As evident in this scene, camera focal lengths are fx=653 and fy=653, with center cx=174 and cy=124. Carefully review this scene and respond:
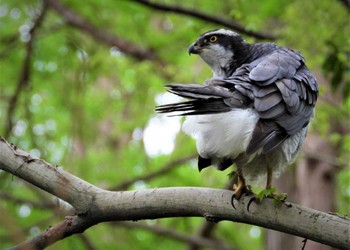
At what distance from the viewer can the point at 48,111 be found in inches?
507

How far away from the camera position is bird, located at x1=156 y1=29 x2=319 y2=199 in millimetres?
4152

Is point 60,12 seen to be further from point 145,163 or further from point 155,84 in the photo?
point 145,163

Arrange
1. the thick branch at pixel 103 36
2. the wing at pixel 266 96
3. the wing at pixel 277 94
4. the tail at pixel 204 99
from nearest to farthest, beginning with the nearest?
1. the tail at pixel 204 99
2. the wing at pixel 266 96
3. the wing at pixel 277 94
4. the thick branch at pixel 103 36

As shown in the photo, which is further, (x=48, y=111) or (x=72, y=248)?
(x=48, y=111)

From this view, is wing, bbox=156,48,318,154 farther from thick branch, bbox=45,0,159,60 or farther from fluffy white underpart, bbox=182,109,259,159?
thick branch, bbox=45,0,159,60

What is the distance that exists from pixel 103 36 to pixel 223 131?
668 cm

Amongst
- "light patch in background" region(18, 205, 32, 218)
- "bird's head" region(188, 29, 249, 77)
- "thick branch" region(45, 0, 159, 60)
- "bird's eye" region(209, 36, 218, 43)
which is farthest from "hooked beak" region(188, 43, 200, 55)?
"light patch in background" region(18, 205, 32, 218)

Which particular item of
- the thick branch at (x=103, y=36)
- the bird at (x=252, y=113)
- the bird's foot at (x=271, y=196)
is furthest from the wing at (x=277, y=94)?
the thick branch at (x=103, y=36)

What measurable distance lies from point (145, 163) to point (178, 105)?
7070mm

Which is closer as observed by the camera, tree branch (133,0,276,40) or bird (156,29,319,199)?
bird (156,29,319,199)

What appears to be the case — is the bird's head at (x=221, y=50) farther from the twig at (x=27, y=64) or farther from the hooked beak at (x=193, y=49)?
the twig at (x=27, y=64)

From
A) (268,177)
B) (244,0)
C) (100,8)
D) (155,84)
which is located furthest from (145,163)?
(268,177)

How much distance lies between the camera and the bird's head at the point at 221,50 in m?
5.48

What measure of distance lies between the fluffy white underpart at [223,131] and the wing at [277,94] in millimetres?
73
